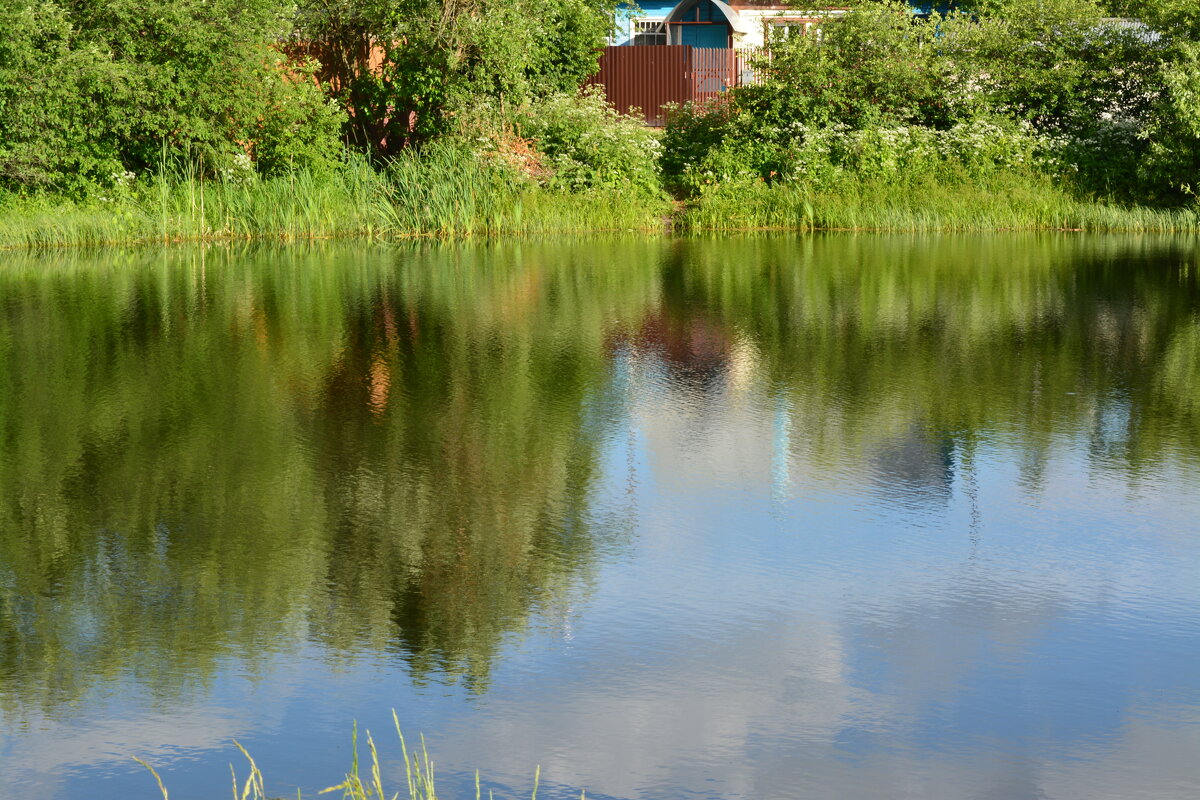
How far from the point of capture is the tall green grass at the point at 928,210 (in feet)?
91.2

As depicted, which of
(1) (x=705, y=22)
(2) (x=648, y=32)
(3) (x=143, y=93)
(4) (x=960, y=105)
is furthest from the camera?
(2) (x=648, y=32)

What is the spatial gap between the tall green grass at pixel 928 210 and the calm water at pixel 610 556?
13575 mm

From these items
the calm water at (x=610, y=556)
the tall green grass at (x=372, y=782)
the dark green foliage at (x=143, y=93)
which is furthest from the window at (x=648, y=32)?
the tall green grass at (x=372, y=782)

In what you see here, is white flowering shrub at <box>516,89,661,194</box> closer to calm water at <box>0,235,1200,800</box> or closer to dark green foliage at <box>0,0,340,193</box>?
dark green foliage at <box>0,0,340,193</box>

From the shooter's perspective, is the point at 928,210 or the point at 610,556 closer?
the point at 610,556

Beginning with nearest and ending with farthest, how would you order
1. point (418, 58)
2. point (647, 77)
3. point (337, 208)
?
Answer: 1. point (337, 208)
2. point (418, 58)
3. point (647, 77)

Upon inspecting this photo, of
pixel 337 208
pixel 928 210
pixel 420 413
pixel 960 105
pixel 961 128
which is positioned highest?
pixel 960 105

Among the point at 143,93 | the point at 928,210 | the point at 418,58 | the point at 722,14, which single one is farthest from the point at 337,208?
the point at 722,14

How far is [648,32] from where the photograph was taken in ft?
161

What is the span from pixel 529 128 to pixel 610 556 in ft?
75.1

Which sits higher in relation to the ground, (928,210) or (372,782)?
(928,210)

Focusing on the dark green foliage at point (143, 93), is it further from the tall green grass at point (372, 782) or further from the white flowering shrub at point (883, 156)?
the tall green grass at point (372, 782)

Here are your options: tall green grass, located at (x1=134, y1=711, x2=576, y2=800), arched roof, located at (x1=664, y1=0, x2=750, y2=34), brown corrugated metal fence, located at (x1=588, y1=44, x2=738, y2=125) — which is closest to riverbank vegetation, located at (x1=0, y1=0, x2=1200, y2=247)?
brown corrugated metal fence, located at (x1=588, y1=44, x2=738, y2=125)

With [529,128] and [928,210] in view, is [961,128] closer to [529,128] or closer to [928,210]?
[928,210]
